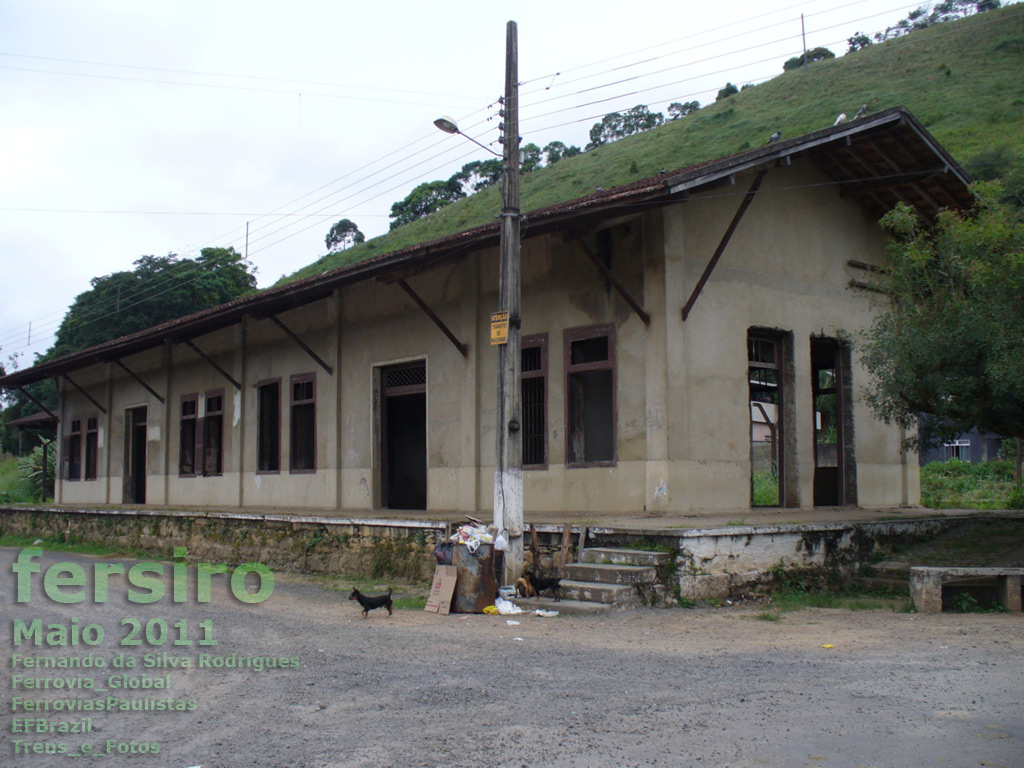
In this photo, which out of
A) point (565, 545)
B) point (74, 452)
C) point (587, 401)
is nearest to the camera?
point (565, 545)

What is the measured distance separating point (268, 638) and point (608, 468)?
5357 mm

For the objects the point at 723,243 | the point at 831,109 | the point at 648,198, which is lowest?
the point at 723,243

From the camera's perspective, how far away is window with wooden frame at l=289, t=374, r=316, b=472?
17562mm

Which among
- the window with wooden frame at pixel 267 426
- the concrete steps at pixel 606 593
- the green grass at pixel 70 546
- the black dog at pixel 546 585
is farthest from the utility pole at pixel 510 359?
the green grass at pixel 70 546

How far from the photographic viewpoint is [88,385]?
2527 centimetres

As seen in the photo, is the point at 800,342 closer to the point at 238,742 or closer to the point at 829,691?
the point at 829,691

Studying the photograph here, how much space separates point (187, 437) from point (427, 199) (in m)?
54.4

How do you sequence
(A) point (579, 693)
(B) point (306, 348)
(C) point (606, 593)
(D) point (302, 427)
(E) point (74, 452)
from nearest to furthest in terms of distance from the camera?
(A) point (579, 693) < (C) point (606, 593) < (B) point (306, 348) < (D) point (302, 427) < (E) point (74, 452)

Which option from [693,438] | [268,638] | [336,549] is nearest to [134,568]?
[336,549]

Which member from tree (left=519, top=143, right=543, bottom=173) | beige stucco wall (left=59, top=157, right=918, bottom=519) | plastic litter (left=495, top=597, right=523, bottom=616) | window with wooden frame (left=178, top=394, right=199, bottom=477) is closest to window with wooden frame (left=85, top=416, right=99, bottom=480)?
window with wooden frame (left=178, top=394, right=199, bottom=477)

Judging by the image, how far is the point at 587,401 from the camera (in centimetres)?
1289

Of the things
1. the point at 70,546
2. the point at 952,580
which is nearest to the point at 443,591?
the point at 952,580

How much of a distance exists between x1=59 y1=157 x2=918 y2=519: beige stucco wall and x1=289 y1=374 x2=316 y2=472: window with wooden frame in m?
0.22

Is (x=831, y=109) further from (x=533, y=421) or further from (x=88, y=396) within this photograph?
(x=533, y=421)
